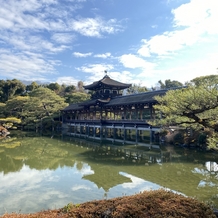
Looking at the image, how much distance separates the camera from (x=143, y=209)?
3.50 m

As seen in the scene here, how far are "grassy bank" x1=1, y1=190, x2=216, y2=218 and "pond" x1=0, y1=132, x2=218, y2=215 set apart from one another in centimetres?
239

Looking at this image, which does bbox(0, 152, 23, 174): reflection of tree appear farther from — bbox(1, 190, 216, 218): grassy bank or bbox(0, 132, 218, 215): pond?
bbox(1, 190, 216, 218): grassy bank

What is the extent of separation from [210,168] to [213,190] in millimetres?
3170

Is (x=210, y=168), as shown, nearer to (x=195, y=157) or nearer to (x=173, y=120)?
(x=195, y=157)

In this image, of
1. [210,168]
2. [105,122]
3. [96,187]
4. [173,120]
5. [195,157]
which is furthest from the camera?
[105,122]

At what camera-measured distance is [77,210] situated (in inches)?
145

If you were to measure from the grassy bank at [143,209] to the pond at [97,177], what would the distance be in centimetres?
239

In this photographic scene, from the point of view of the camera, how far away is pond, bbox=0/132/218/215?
6848mm

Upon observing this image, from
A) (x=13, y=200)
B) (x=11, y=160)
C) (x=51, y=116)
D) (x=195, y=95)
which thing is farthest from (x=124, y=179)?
(x=51, y=116)

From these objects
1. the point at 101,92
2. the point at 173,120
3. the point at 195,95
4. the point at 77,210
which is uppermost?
the point at 101,92

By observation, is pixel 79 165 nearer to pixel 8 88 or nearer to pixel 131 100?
pixel 131 100

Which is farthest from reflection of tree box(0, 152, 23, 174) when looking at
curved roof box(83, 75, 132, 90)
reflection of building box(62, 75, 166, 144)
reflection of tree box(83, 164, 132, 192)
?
curved roof box(83, 75, 132, 90)

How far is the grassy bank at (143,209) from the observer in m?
3.36

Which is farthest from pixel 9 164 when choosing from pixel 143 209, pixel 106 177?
pixel 143 209
